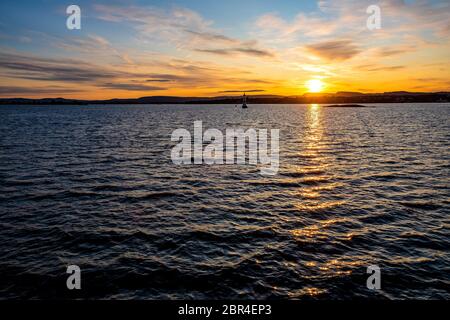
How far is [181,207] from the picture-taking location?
21.1 metres

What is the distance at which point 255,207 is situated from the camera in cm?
2102

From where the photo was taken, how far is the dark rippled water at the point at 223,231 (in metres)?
12.2

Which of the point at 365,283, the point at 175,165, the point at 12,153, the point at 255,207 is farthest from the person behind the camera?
the point at 12,153

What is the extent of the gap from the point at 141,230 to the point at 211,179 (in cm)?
1225

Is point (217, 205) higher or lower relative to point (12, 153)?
lower

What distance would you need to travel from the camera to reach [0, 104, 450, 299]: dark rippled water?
1224 cm

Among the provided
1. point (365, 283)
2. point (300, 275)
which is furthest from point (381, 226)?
point (300, 275)

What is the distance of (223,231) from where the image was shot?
56.5ft

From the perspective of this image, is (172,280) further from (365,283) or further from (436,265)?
(436,265)

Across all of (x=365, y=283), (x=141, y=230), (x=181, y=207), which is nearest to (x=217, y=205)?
(x=181, y=207)

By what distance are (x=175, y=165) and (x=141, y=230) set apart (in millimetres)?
17989
